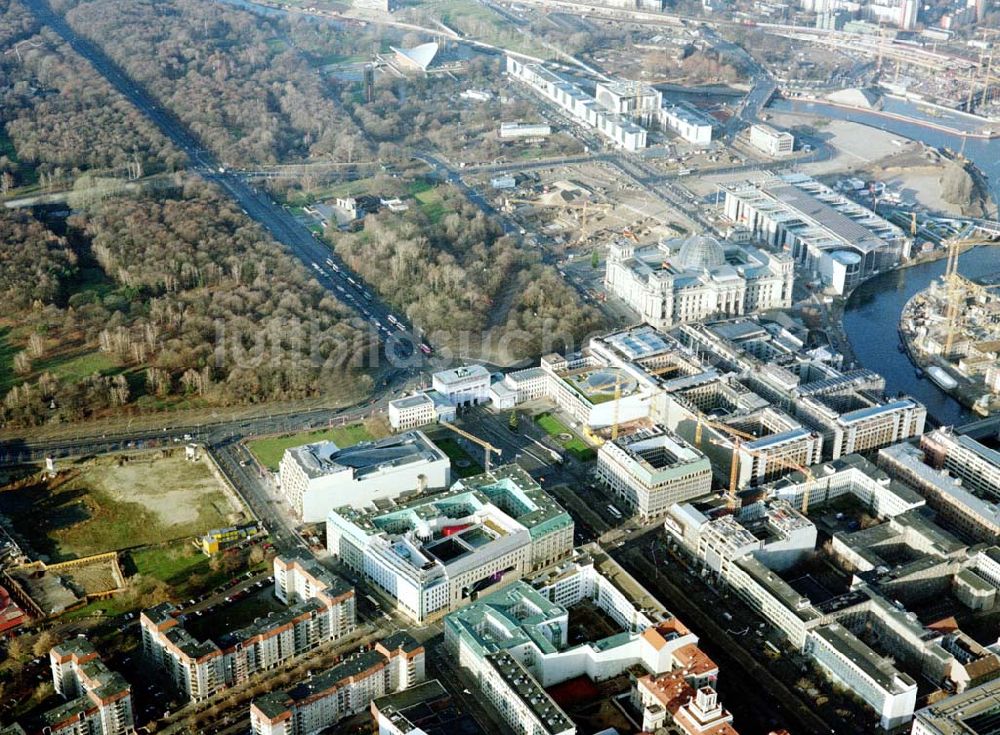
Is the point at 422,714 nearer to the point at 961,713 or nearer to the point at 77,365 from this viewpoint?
the point at 961,713

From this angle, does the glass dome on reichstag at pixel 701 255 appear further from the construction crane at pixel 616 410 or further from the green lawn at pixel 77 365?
the green lawn at pixel 77 365

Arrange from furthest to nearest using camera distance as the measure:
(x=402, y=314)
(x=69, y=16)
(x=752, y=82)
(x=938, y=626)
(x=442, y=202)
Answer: (x=69, y=16), (x=752, y=82), (x=442, y=202), (x=402, y=314), (x=938, y=626)

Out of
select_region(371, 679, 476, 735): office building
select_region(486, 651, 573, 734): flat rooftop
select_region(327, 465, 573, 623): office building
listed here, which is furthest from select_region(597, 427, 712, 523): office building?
select_region(371, 679, 476, 735): office building

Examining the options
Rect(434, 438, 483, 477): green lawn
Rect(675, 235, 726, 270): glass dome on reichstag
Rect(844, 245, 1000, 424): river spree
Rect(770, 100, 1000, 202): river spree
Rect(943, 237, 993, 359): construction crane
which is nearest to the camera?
Rect(434, 438, 483, 477): green lawn

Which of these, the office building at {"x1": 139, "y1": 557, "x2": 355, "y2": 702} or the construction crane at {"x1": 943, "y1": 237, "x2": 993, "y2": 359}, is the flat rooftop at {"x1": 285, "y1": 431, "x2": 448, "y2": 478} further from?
the construction crane at {"x1": 943, "y1": 237, "x2": 993, "y2": 359}

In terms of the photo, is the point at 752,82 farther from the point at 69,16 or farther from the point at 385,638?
the point at 385,638

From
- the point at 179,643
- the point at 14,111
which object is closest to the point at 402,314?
the point at 179,643
